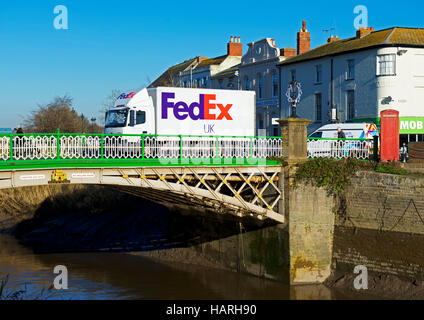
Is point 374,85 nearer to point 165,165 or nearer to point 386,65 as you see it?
point 386,65

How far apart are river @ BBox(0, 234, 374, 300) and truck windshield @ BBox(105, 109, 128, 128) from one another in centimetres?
654

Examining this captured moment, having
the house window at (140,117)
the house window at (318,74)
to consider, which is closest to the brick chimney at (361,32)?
the house window at (318,74)

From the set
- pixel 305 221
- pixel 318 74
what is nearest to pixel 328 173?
pixel 305 221

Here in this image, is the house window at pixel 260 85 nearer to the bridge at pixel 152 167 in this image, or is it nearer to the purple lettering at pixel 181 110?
the purple lettering at pixel 181 110

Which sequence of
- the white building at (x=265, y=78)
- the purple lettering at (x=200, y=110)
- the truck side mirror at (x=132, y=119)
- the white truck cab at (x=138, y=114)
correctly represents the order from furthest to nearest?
1. the white building at (x=265, y=78)
2. the purple lettering at (x=200, y=110)
3. the truck side mirror at (x=132, y=119)
4. the white truck cab at (x=138, y=114)

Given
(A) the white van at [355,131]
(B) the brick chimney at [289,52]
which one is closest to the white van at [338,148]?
(A) the white van at [355,131]

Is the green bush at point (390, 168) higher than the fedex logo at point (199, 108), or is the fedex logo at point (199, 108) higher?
the fedex logo at point (199, 108)

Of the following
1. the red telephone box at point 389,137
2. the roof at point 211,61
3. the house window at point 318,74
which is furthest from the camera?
the roof at point 211,61

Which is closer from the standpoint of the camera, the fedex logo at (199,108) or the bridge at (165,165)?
the bridge at (165,165)

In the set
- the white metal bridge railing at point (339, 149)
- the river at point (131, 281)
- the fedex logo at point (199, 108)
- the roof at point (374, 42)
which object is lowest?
the river at point (131, 281)

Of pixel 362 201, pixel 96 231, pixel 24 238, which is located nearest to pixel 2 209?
pixel 24 238

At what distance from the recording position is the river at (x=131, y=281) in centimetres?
2178

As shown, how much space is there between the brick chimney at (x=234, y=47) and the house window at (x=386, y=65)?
72.7 ft
